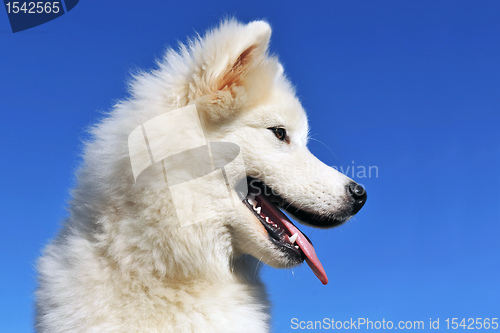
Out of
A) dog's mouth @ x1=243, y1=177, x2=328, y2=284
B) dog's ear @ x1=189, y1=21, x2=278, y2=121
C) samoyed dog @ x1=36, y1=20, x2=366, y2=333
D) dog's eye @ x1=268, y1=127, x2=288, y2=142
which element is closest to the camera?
samoyed dog @ x1=36, y1=20, x2=366, y2=333

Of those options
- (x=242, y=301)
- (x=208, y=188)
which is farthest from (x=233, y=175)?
(x=242, y=301)

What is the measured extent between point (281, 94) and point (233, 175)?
87cm

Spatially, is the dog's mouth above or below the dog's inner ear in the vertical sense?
below

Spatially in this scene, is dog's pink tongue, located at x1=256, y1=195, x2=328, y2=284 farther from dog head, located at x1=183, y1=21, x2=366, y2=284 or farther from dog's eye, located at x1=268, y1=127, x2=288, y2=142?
dog's eye, located at x1=268, y1=127, x2=288, y2=142

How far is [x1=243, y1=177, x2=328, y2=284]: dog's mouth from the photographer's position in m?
3.85

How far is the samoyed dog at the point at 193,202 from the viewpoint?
11.4ft

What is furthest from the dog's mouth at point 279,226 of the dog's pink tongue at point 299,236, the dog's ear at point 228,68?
the dog's ear at point 228,68

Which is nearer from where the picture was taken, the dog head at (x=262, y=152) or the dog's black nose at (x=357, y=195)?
the dog head at (x=262, y=152)

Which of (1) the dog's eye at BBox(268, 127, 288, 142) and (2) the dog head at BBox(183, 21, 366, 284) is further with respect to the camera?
(1) the dog's eye at BBox(268, 127, 288, 142)

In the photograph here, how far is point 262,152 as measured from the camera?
3877 millimetres

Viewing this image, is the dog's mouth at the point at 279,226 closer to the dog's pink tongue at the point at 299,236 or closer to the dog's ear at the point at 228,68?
the dog's pink tongue at the point at 299,236

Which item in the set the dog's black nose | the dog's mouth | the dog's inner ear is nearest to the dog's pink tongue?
the dog's mouth

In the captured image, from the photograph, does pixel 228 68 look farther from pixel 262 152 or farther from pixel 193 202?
pixel 193 202

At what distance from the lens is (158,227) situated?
3.47 metres
